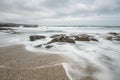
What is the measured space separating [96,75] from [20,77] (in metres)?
2.47

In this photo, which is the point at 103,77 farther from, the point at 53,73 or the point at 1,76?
the point at 1,76

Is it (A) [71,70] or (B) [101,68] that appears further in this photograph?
(B) [101,68]

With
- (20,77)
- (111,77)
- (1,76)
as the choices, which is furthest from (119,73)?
(1,76)

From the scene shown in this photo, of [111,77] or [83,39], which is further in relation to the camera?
Result: [83,39]

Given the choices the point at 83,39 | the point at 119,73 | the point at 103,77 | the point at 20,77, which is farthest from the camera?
the point at 83,39

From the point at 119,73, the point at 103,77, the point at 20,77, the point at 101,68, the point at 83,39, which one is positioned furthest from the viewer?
the point at 83,39

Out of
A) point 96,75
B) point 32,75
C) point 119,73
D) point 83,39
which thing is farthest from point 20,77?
point 83,39

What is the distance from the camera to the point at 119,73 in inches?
168

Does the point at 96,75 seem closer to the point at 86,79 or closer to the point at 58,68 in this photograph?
the point at 86,79

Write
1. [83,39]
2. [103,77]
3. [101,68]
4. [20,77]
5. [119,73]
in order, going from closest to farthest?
[20,77], [103,77], [119,73], [101,68], [83,39]

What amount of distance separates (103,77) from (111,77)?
0.27 m

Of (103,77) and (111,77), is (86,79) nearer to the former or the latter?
(103,77)

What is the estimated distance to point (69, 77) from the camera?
3.79 metres

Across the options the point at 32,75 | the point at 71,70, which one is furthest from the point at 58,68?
the point at 32,75
